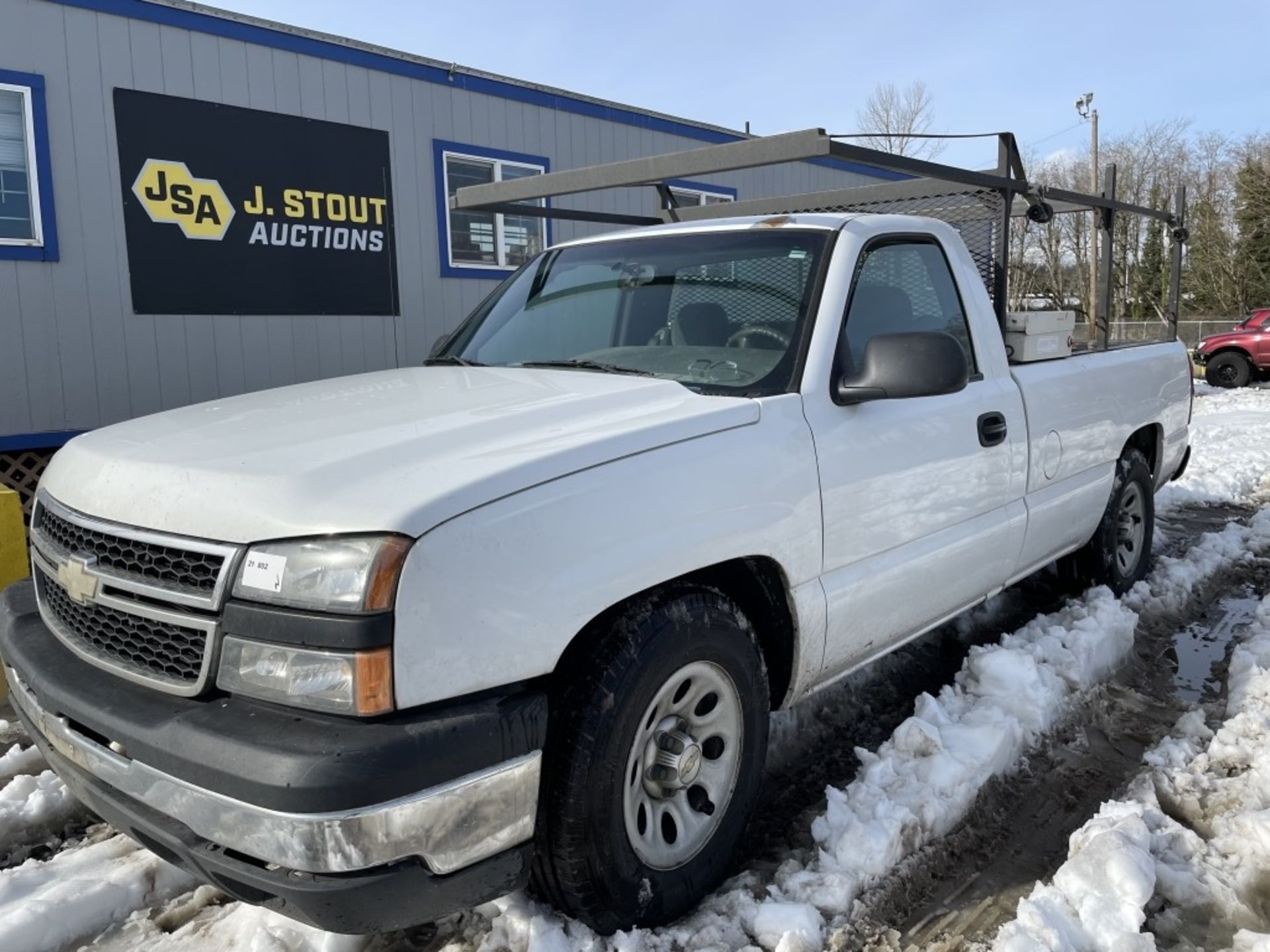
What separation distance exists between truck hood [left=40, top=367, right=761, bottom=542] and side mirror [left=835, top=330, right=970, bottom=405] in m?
0.41

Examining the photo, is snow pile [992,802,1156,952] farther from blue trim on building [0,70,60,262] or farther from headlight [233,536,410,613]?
blue trim on building [0,70,60,262]

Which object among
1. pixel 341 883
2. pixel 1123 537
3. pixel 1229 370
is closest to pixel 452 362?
pixel 341 883

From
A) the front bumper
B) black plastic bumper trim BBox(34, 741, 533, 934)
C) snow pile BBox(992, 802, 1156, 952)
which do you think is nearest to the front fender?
the front bumper

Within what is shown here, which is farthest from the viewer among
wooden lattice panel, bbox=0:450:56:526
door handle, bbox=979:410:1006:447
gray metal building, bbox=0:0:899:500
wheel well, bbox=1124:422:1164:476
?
wooden lattice panel, bbox=0:450:56:526

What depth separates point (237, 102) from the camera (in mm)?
7500

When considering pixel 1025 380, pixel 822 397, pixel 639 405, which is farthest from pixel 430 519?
pixel 1025 380

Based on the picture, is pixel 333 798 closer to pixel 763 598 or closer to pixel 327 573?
pixel 327 573

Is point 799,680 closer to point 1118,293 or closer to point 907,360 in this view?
point 907,360

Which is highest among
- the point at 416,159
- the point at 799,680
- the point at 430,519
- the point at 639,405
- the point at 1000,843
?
the point at 416,159

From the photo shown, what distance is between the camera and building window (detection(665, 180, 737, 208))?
11117 millimetres

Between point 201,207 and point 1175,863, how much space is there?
24.8 feet

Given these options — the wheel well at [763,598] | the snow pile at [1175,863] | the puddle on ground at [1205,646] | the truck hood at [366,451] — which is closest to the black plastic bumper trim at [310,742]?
the truck hood at [366,451]

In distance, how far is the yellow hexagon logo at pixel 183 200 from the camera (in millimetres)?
7164

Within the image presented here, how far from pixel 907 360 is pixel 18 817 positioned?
305 centimetres
